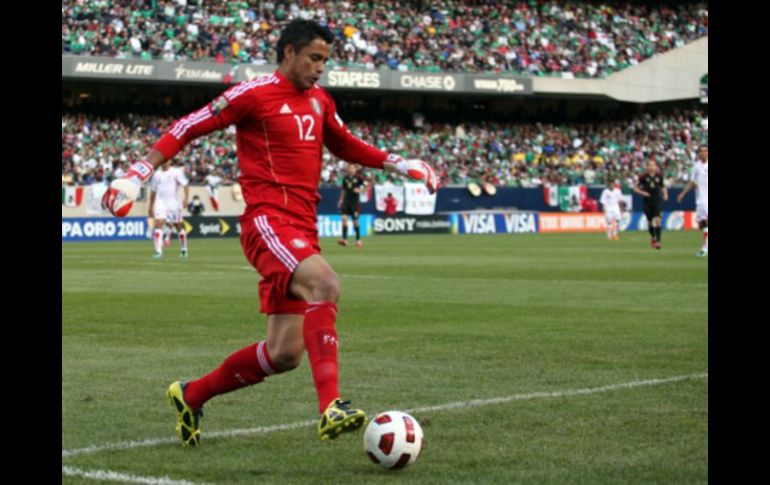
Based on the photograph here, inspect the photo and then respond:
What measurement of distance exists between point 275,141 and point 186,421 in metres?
1.61

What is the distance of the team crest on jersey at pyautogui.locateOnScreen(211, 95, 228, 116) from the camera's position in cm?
682

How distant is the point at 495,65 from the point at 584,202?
9233mm

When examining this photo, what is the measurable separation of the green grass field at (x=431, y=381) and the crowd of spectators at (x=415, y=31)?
31422mm

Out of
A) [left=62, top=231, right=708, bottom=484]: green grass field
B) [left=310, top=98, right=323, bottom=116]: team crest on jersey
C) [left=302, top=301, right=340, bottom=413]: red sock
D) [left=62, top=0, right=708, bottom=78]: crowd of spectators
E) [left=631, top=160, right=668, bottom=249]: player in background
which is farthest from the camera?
[left=62, top=0, right=708, bottom=78]: crowd of spectators

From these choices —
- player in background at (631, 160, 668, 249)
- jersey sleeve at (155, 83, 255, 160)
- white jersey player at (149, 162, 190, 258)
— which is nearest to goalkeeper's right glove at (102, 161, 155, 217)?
jersey sleeve at (155, 83, 255, 160)

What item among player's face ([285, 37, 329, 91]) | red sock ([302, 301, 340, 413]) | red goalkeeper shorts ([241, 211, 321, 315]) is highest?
player's face ([285, 37, 329, 91])

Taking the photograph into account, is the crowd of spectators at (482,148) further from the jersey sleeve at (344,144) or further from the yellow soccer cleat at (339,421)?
the yellow soccer cleat at (339,421)

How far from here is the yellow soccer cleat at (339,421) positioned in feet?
19.7

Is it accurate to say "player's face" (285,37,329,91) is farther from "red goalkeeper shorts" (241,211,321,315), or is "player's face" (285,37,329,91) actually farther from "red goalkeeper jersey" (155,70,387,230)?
"red goalkeeper shorts" (241,211,321,315)

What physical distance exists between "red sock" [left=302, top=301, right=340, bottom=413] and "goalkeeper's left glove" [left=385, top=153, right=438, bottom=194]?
1428mm

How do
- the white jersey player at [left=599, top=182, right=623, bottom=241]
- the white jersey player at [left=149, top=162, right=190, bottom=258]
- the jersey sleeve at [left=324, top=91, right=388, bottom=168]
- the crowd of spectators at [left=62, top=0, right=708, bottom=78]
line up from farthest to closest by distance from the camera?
the crowd of spectators at [left=62, top=0, right=708, bottom=78] < the white jersey player at [left=599, top=182, right=623, bottom=241] < the white jersey player at [left=149, top=162, right=190, bottom=258] < the jersey sleeve at [left=324, top=91, right=388, bottom=168]

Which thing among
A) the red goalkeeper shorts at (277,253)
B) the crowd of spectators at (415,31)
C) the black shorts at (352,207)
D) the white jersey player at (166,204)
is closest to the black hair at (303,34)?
the red goalkeeper shorts at (277,253)

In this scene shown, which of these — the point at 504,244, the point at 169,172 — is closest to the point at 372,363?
the point at 169,172

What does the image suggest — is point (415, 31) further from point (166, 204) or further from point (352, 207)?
point (166, 204)
